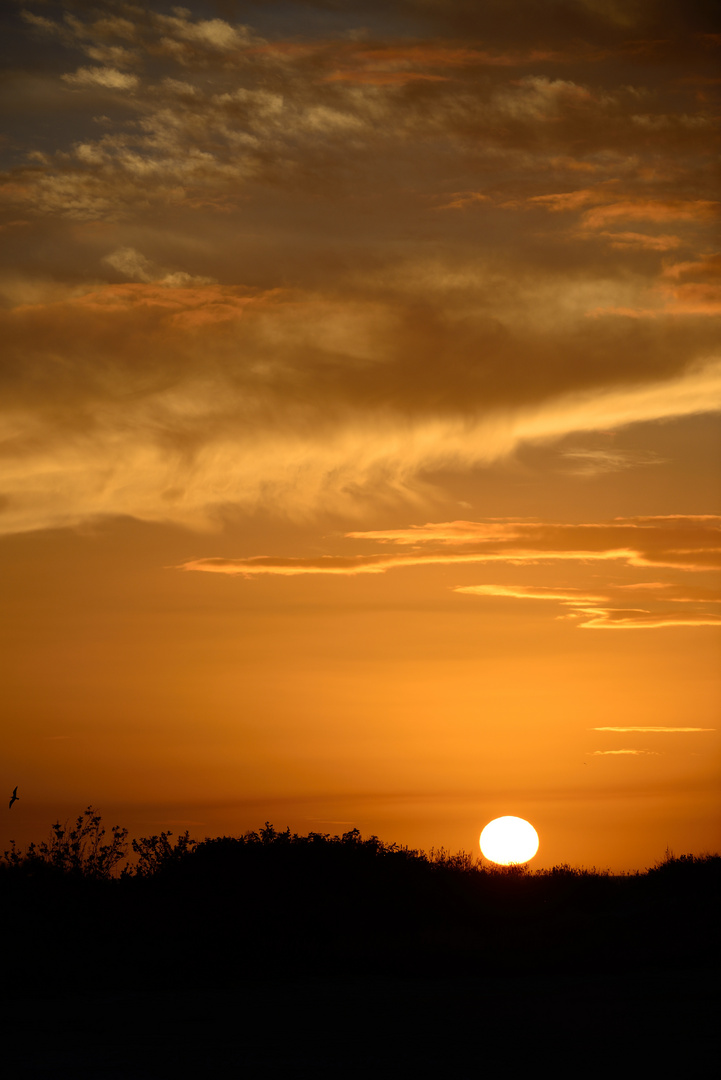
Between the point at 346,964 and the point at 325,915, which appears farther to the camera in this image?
the point at 325,915

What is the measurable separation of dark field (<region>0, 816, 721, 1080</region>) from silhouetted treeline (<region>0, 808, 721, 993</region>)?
0.06 metres

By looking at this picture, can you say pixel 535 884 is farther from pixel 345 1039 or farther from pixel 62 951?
pixel 345 1039

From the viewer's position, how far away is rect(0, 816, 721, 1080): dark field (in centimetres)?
1121

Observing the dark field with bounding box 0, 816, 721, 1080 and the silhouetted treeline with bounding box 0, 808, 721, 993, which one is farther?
the silhouetted treeline with bounding box 0, 808, 721, 993

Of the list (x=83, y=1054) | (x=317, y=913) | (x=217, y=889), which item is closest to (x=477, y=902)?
(x=317, y=913)

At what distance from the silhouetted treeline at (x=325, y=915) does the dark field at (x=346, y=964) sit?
0.19 ft

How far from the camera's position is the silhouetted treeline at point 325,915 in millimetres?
16984

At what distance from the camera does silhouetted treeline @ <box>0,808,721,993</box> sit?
1698 centimetres

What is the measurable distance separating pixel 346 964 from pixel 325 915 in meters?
3.01

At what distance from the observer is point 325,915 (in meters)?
20.2

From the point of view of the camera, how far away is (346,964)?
17.2 metres

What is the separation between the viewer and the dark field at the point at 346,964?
1121 cm

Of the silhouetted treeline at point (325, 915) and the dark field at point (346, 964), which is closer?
the dark field at point (346, 964)

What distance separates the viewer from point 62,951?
→ 17.1 meters
